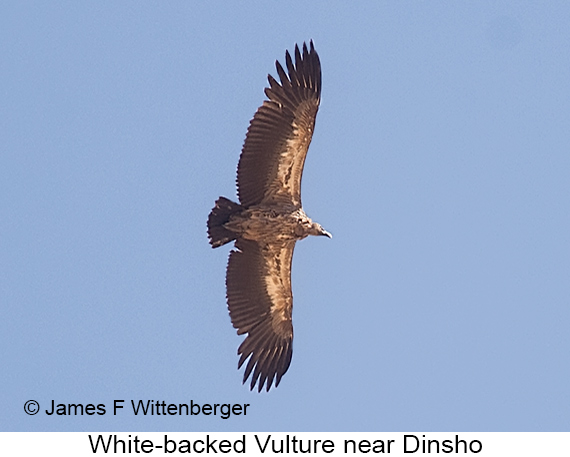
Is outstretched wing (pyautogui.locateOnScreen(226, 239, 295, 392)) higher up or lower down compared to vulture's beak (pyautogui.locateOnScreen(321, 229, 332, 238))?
lower down

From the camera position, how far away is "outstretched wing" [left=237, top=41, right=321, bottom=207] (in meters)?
19.5

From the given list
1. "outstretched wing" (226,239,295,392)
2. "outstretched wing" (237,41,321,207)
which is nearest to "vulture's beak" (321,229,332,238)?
"outstretched wing" (226,239,295,392)

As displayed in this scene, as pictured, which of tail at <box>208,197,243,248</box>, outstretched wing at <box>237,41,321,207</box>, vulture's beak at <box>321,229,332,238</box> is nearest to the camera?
outstretched wing at <box>237,41,321,207</box>

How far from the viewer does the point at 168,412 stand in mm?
19312

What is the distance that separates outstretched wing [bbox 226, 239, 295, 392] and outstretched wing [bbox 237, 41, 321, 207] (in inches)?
37.5

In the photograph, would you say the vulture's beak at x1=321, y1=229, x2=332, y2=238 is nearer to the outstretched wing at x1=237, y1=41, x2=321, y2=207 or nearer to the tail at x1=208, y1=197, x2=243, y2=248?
the outstretched wing at x1=237, y1=41, x2=321, y2=207

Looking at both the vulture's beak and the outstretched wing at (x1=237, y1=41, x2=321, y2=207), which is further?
the vulture's beak

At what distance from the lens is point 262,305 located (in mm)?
20641

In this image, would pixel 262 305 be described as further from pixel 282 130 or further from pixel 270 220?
pixel 282 130

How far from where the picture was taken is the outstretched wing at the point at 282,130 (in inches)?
769

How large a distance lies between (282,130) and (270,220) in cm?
124

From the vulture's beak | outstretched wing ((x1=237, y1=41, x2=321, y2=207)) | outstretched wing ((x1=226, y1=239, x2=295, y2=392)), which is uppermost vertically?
outstretched wing ((x1=237, y1=41, x2=321, y2=207))

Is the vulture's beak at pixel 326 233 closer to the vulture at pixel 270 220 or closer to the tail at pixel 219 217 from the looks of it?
the vulture at pixel 270 220

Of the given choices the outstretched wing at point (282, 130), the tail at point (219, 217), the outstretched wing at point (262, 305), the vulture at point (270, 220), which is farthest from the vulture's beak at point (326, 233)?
the tail at point (219, 217)
